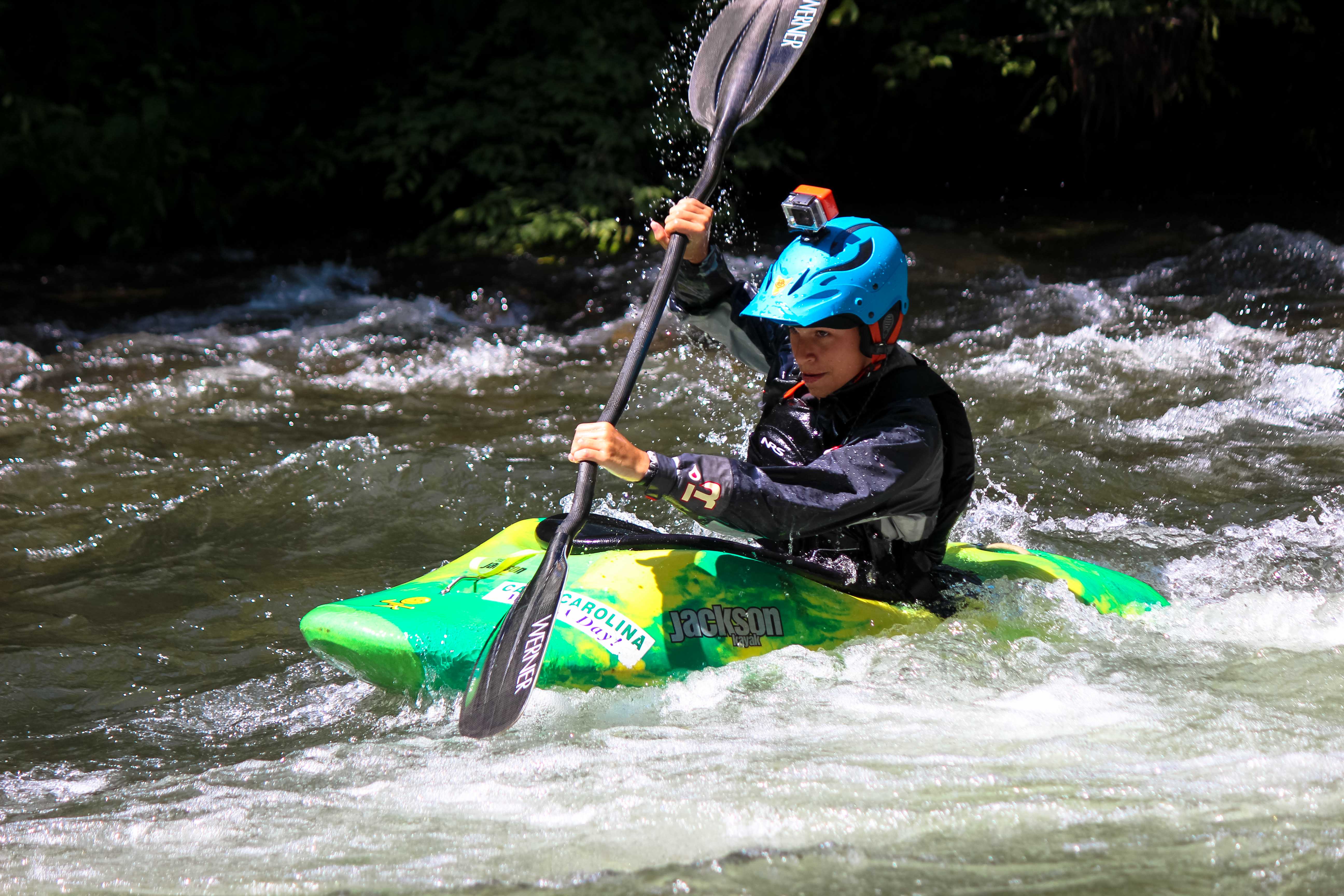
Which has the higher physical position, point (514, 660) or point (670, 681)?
point (514, 660)

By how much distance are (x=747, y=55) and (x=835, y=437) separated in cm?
147

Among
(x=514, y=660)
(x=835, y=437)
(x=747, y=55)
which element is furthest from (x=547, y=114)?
(x=514, y=660)

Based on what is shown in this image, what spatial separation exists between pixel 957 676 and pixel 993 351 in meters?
3.70

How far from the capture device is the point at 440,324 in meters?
7.38

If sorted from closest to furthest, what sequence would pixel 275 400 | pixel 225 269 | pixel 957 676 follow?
pixel 957 676 < pixel 275 400 < pixel 225 269

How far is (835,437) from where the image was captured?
2861mm

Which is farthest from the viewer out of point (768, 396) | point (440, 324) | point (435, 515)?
point (440, 324)

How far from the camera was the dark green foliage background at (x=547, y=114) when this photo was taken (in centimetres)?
900

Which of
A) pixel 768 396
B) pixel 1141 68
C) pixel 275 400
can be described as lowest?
pixel 275 400

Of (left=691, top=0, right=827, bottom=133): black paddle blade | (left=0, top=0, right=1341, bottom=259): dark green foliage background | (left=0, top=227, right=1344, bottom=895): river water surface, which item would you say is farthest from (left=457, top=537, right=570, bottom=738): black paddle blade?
(left=0, top=0, right=1341, bottom=259): dark green foliage background

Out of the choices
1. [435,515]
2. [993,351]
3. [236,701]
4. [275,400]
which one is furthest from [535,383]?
[236,701]

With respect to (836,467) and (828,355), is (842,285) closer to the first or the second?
(828,355)

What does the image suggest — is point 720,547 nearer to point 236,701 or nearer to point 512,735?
point 512,735

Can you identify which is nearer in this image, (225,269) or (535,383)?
(535,383)
